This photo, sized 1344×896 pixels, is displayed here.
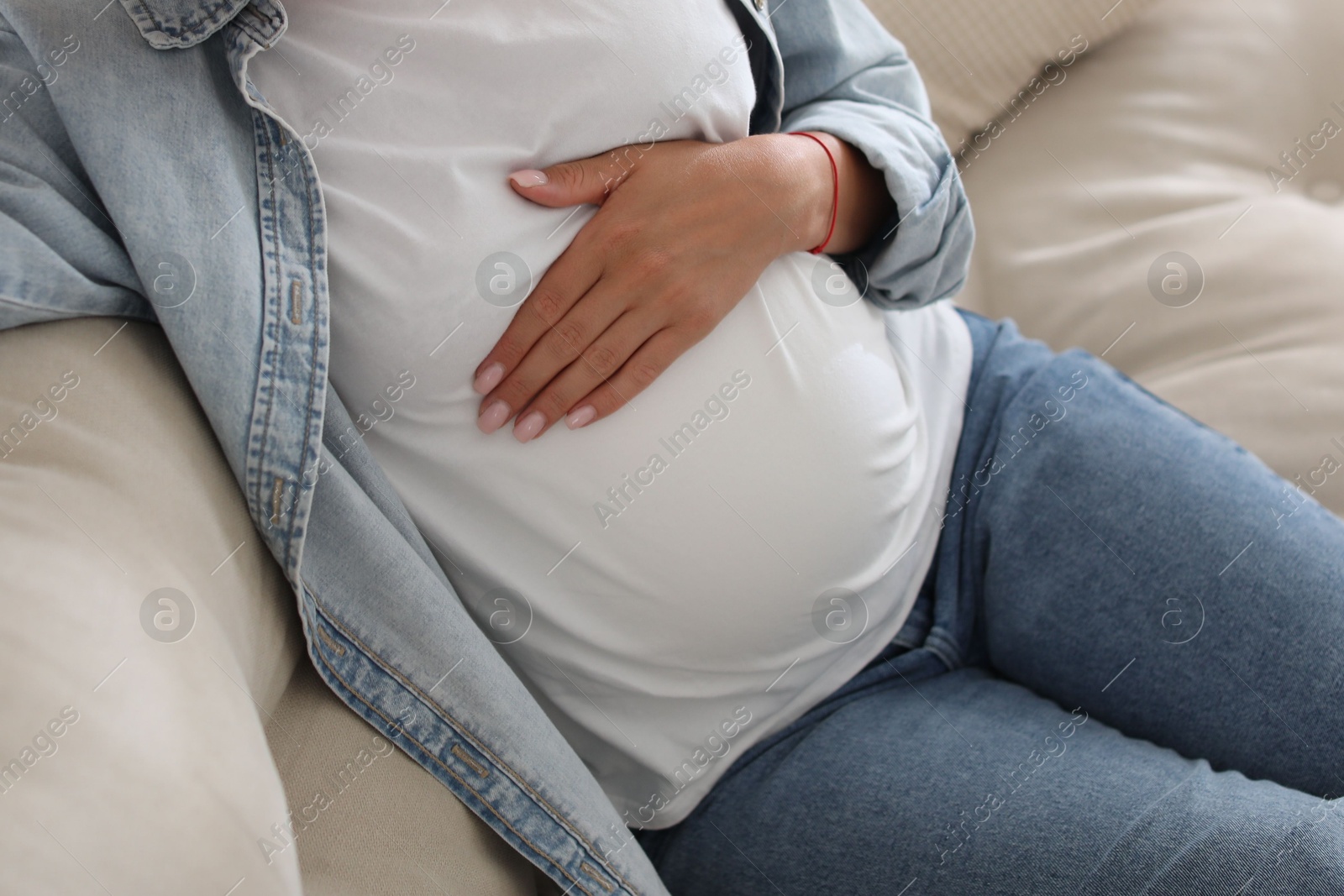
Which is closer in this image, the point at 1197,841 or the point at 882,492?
the point at 1197,841

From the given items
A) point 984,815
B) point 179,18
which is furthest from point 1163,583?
point 179,18

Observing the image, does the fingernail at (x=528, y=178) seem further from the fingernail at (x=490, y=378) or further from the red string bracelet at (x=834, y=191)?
the red string bracelet at (x=834, y=191)

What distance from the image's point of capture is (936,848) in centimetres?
54

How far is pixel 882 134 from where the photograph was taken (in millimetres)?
683

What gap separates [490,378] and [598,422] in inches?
2.8

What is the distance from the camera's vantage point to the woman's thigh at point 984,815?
490 mm

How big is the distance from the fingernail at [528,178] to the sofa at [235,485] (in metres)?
0.22

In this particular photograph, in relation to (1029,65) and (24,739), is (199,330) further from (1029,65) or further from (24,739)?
(1029,65)

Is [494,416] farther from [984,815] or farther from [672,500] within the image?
[984,815]

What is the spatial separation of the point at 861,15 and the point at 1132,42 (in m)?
0.43

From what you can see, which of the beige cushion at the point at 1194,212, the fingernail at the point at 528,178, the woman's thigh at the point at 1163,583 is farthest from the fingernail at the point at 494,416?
the beige cushion at the point at 1194,212

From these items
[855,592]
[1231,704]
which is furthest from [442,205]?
[1231,704]

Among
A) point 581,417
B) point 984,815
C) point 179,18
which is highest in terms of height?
point 179,18

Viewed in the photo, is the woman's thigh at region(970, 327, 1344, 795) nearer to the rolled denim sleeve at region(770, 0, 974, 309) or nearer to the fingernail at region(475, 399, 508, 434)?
the rolled denim sleeve at region(770, 0, 974, 309)
